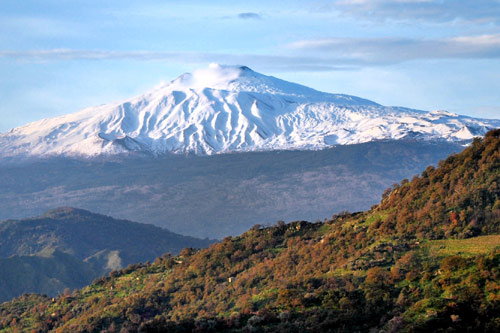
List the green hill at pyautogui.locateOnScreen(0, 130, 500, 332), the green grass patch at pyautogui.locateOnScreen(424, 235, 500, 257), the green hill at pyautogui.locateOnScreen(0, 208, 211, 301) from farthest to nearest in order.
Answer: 1. the green hill at pyautogui.locateOnScreen(0, 208, 211, 301)
2. the green grass patch at pyautogui.locateOnScreen(424, 235, 500, 257)
3. the green hill at pyautogui.locateOnScreen(0, 130, 500, 332)

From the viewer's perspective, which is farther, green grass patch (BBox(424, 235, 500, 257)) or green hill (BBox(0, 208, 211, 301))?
green hill (BBox(0, 208, 211, 301))

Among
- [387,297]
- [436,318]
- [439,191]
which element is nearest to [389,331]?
[436,318]

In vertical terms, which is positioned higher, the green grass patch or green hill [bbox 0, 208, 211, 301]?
the green grass patch

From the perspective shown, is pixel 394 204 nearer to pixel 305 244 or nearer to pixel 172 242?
pixel 305 244

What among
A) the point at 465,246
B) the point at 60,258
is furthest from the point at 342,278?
the point at 60,258

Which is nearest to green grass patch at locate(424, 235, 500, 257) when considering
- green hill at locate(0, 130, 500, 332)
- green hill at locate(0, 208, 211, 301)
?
green hill at locate(0, 130, 500, 332)

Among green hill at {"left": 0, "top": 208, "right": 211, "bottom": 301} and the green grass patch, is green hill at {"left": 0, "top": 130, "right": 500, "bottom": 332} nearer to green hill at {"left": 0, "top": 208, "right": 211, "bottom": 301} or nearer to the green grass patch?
the green grass patch

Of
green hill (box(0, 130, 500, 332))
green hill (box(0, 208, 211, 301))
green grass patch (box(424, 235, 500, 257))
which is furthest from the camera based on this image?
green hill (box(0, 208, 211, 301))

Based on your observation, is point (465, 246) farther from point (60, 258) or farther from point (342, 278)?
point (60, 258)
